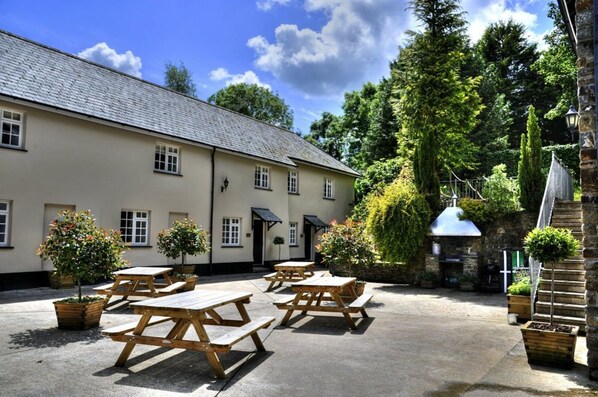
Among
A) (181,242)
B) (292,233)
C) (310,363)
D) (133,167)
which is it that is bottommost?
(310,363)

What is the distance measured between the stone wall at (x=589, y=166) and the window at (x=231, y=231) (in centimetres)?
1538

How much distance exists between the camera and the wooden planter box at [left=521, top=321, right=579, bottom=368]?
214 inches

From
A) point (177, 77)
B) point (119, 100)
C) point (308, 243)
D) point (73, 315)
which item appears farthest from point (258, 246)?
point (177, 77)

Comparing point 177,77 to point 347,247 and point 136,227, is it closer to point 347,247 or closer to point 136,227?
point 136,227

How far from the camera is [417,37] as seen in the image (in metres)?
18.9

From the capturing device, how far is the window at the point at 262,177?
20.9 metres

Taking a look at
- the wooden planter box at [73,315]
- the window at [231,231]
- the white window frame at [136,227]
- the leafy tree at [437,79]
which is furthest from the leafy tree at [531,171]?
the white window frame at [136,227]

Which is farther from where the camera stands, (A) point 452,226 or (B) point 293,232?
(B) point 293,232

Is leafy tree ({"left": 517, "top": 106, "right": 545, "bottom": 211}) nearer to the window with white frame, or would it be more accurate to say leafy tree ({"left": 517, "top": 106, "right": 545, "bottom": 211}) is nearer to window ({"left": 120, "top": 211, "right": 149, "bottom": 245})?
window ({"left": 120, "top": 211, "right": 149, "bottom": 245})

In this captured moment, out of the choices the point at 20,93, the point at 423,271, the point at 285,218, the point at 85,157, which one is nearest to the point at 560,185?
the point at 423,271

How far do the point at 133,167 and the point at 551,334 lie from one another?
14.0 metres

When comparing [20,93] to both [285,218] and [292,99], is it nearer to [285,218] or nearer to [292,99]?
[285,218]

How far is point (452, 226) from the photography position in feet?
47.0

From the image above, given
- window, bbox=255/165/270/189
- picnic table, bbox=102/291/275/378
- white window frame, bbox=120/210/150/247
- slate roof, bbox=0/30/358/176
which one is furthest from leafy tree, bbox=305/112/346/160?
picnic table, bbox=102/291/275/378
